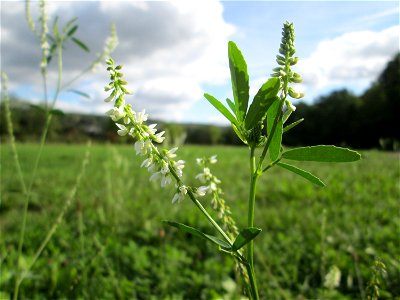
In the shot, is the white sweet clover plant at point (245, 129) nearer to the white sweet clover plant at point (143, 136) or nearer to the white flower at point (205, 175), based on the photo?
the white sweet clover plant at point (143, 136)

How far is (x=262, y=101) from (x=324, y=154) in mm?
164

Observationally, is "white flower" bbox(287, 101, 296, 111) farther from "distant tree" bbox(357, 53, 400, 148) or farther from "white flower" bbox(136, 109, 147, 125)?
"distant tree" bbox(357, 53, 400, 148)

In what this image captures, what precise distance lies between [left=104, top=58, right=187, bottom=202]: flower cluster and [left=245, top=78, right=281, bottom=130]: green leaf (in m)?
0.16

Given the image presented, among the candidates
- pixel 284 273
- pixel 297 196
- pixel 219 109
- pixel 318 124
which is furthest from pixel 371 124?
pixel 219 109

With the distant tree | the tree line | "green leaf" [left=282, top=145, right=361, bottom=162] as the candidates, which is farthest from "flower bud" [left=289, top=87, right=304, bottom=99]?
the distant tree

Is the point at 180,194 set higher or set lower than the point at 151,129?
lower

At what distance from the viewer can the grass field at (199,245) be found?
2859mm

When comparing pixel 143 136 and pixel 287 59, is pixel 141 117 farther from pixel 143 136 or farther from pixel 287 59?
pixel 287 59

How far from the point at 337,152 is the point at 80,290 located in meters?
2.75

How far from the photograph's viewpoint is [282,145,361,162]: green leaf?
0.72m

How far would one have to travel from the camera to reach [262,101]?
73cm

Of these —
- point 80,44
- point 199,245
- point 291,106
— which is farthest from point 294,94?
point 199,245

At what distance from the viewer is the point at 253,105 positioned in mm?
748

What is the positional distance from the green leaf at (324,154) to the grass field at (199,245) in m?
1.08
